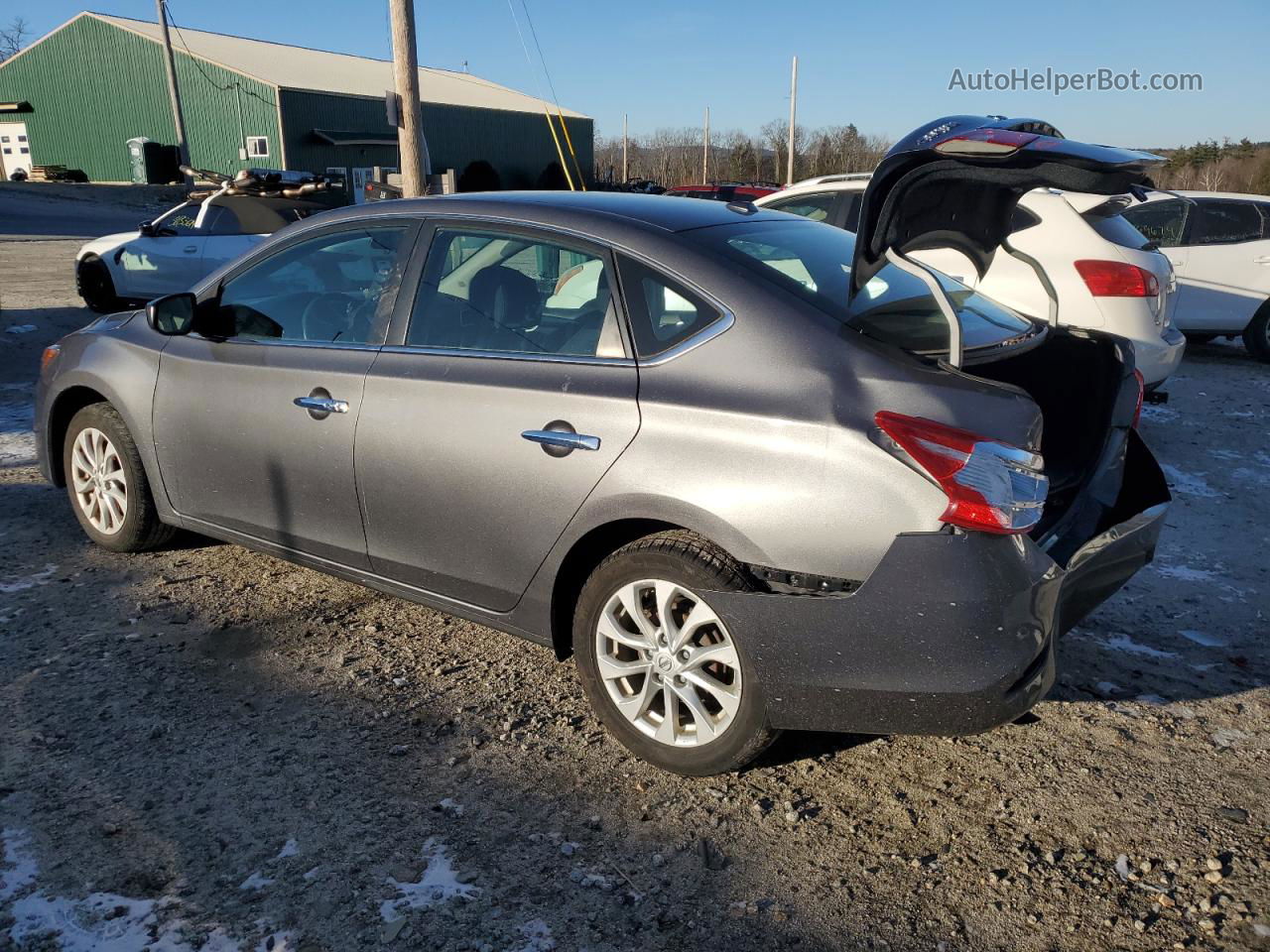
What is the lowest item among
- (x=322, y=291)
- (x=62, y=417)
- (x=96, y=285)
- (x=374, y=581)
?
(x=374, y=581)

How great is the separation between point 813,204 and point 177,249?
748cm

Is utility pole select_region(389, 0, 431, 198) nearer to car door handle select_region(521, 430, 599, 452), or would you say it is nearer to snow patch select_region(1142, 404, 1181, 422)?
snow patch select_region(1142, 404, 1181, 422)

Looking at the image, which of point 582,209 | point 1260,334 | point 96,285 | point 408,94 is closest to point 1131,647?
point 582,209

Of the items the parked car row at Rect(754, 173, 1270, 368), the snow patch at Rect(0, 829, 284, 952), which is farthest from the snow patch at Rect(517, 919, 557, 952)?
the parked car row at Rect(754, 173, 1270, 368)

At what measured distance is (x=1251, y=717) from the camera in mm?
3406

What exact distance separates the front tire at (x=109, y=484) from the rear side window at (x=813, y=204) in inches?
222

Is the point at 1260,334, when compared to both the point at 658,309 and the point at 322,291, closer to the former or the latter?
the point at 658,309

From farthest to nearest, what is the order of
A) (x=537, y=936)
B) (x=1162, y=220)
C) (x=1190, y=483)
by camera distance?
1. (x=1162, y=220)
2. (x=1190, y=483)
3. (x=537, y=936)

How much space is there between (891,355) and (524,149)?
1892 inches

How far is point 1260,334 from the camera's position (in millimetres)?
10148

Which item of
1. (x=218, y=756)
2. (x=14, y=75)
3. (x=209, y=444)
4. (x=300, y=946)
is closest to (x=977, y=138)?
(x=300, y=946)

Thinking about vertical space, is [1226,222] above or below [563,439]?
above

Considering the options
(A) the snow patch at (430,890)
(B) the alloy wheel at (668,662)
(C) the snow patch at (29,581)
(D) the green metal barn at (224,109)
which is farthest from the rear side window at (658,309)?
(D) the green metal barn at (224,109)

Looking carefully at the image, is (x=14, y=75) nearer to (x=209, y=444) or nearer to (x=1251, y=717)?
(x=209, y=444)
